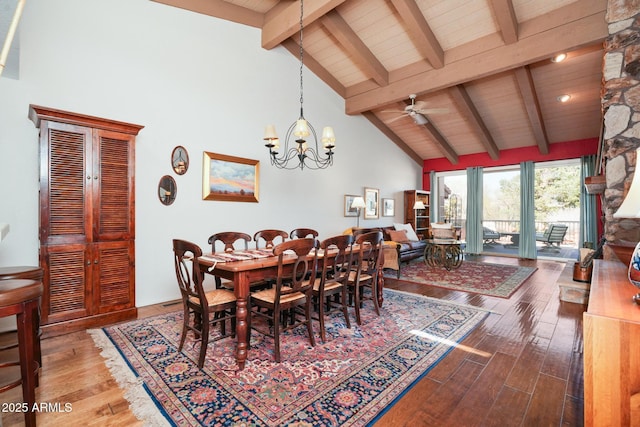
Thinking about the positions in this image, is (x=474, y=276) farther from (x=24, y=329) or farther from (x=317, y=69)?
(x=24, y=329)

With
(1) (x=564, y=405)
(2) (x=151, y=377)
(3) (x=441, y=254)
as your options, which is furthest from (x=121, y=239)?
(3) (x=441, y=254)

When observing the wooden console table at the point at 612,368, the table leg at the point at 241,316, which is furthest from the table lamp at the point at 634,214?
the table leg at the point at 241,316

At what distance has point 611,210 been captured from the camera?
11.6 ft

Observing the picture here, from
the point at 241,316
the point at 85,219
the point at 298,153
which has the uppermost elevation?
the point at 298,153

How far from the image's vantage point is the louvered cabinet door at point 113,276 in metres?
2.95

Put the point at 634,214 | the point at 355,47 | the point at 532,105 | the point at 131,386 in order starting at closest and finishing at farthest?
the point at 634,214
the point at 131,386
the point at 355,47
the point at 532,105

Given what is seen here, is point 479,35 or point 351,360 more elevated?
point 479,35

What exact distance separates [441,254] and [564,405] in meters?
4.31

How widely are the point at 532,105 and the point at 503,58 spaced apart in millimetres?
1763

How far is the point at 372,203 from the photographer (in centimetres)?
732

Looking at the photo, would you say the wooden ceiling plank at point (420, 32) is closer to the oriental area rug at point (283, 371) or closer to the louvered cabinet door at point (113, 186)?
the louvered cabinet door at point (113, 186)

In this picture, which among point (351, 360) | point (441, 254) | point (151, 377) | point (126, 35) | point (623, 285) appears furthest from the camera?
point (441, 254)

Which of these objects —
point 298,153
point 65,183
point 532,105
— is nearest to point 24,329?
point 65,183

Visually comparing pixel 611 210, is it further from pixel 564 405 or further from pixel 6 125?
pixel 6 125
